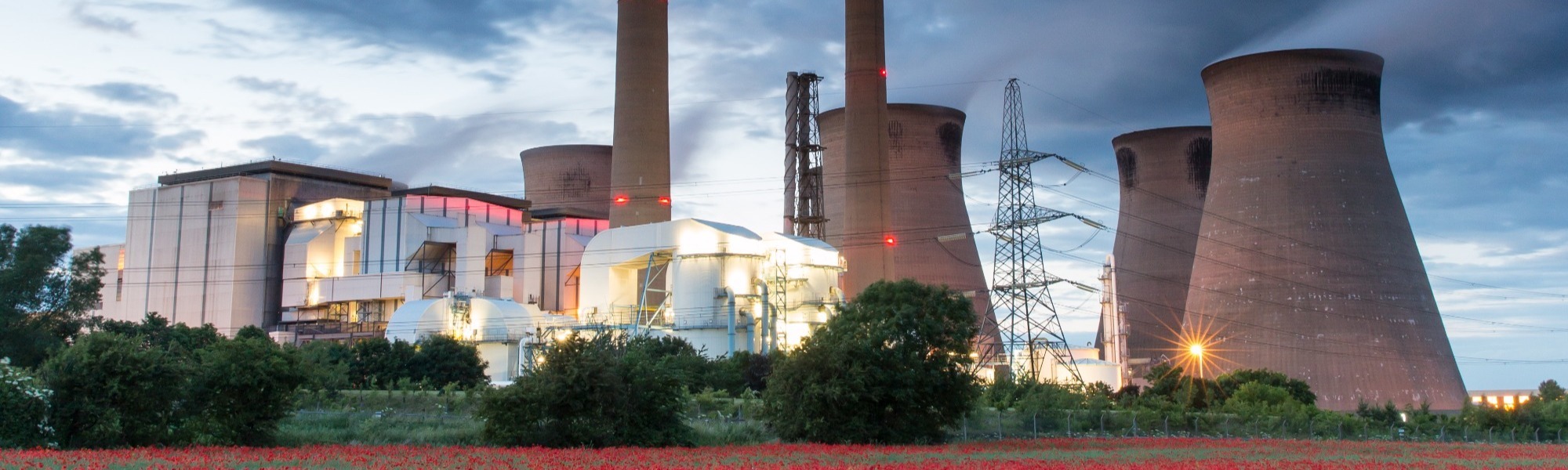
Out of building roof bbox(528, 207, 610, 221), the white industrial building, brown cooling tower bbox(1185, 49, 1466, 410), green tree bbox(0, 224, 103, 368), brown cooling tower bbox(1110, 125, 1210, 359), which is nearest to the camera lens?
green tree bbox(0, 224, 103, 368)

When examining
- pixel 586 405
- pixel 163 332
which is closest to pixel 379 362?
pixel 163 332

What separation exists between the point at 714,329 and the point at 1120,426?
19.3 meters

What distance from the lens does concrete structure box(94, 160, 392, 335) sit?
189ft

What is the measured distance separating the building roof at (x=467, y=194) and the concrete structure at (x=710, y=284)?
14.7 metres

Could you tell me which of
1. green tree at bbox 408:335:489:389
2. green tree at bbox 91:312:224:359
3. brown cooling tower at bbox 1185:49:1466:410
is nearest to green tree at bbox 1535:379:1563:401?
brown cooling tower at bbox 1185:49:1466:410

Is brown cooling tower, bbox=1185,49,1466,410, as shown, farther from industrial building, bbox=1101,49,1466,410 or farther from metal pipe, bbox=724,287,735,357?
metal pipe, bbox=724,287,735,357

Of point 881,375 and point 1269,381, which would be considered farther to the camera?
point 1269,381

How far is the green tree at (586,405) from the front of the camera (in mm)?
19375

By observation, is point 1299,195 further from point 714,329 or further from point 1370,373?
point 714,329

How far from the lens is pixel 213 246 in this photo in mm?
57938

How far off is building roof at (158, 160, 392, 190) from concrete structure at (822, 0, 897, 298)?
24254 mm

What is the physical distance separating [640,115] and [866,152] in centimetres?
934

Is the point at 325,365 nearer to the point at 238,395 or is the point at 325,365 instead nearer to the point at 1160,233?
the point at 238,395

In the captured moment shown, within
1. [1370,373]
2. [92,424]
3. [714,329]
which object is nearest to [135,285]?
[714,329]
